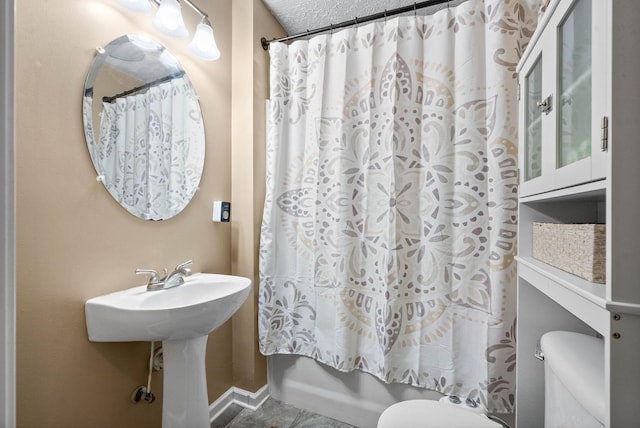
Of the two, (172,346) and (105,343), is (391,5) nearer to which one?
(172,346)

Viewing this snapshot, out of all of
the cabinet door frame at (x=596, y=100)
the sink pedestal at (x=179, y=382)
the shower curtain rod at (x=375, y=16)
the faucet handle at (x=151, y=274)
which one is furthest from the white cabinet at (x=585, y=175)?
the faucet handle at (x=151, y=274)

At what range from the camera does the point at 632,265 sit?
1.53ft

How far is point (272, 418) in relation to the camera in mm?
1575

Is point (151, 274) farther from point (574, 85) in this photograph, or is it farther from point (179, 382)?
point (574, 85)

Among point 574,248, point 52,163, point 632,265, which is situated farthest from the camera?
point 52,163

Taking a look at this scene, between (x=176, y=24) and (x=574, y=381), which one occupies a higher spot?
(x=176, y=24)

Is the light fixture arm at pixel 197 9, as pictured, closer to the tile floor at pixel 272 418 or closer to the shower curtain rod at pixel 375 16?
the shower curtain rod at pixel 375 16

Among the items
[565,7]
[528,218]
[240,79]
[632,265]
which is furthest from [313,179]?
[632,265]

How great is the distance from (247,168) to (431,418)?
141cm

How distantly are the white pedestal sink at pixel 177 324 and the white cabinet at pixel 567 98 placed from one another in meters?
1.09

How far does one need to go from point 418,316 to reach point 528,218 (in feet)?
2.17

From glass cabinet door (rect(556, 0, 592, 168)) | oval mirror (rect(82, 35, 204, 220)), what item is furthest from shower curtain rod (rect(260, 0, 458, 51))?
glass cabinet door (rect(556, 0, 592, 168))

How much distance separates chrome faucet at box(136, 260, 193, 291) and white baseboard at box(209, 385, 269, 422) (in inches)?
32.0

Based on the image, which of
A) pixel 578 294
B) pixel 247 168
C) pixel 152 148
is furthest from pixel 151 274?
pixel 578 294
